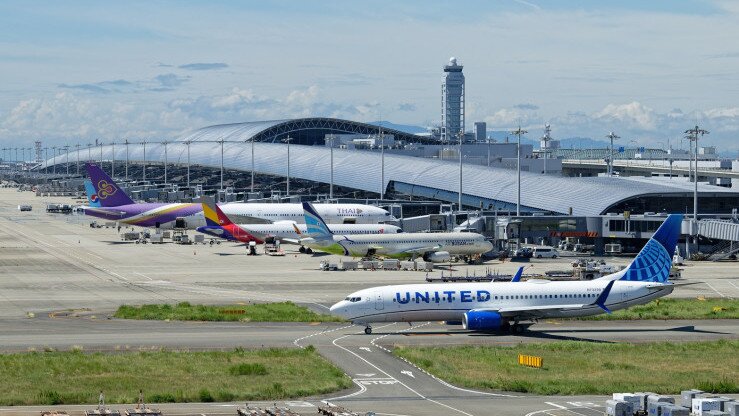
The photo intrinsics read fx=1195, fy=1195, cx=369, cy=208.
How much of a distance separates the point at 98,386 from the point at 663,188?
10640 centimetres

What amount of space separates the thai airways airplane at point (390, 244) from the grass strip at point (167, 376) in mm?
57310

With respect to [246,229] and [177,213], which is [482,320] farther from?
[177,213]

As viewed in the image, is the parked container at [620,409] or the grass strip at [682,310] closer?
the parked container at [620,409]

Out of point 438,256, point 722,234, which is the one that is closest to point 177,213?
point 438,256

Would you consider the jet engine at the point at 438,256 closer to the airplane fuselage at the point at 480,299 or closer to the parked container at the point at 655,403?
the airplane fuselage at the point at 480,299

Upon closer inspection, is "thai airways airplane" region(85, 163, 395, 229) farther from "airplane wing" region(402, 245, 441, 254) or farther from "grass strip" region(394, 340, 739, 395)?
"grass strip" region(394, 340, 739, 395)

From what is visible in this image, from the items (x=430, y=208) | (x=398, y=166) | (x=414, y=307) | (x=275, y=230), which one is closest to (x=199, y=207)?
(x=275, y=230)

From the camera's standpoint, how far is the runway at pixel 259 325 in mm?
51375

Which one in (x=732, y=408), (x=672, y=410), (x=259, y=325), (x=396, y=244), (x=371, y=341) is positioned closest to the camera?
(x=672, y=410)

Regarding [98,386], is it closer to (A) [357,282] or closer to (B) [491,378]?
(B) [491,378]

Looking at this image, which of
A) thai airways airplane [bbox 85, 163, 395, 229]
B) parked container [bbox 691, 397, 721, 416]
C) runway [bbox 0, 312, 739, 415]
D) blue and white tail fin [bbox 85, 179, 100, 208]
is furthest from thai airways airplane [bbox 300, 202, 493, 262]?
parked container [bbox 691, 397, 721, 416]

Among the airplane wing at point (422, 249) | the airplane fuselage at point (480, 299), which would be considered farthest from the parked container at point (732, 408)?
the airplane wing at point (422, 249)

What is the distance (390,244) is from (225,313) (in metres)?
43.3

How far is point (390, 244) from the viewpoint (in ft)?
402
